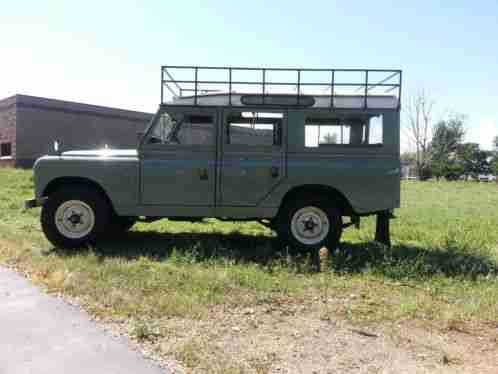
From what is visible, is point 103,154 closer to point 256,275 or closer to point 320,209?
point 256,275

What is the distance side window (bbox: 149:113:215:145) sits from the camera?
5.98 m

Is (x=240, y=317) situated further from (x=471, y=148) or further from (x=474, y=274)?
(x=471, y=148)

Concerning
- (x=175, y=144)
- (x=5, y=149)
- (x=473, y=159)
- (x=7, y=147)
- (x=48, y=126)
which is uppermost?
(x=473, y=159)

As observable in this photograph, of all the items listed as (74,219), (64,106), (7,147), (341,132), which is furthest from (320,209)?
(7,147)

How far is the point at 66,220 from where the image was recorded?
6.11 m

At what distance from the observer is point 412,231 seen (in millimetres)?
8008

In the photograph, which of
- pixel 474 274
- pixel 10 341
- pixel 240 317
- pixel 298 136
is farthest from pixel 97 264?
pixel 474 274

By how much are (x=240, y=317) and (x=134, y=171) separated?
10.2 ft

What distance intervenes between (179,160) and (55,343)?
10.8 feet

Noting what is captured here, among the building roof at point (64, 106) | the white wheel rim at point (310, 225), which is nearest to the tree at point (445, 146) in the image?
the building roof at point (64, 106)

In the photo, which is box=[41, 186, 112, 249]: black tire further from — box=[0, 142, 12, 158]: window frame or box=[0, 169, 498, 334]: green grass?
box=[0, 142, 12, 158]: window frame

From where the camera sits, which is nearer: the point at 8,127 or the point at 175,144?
the point at 175,144

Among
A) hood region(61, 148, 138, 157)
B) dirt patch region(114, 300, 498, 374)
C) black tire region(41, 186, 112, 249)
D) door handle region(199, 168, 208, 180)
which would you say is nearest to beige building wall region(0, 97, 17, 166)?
hood region(61, 148, 138, 157)

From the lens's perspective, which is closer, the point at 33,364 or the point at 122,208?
the point at 33,364
